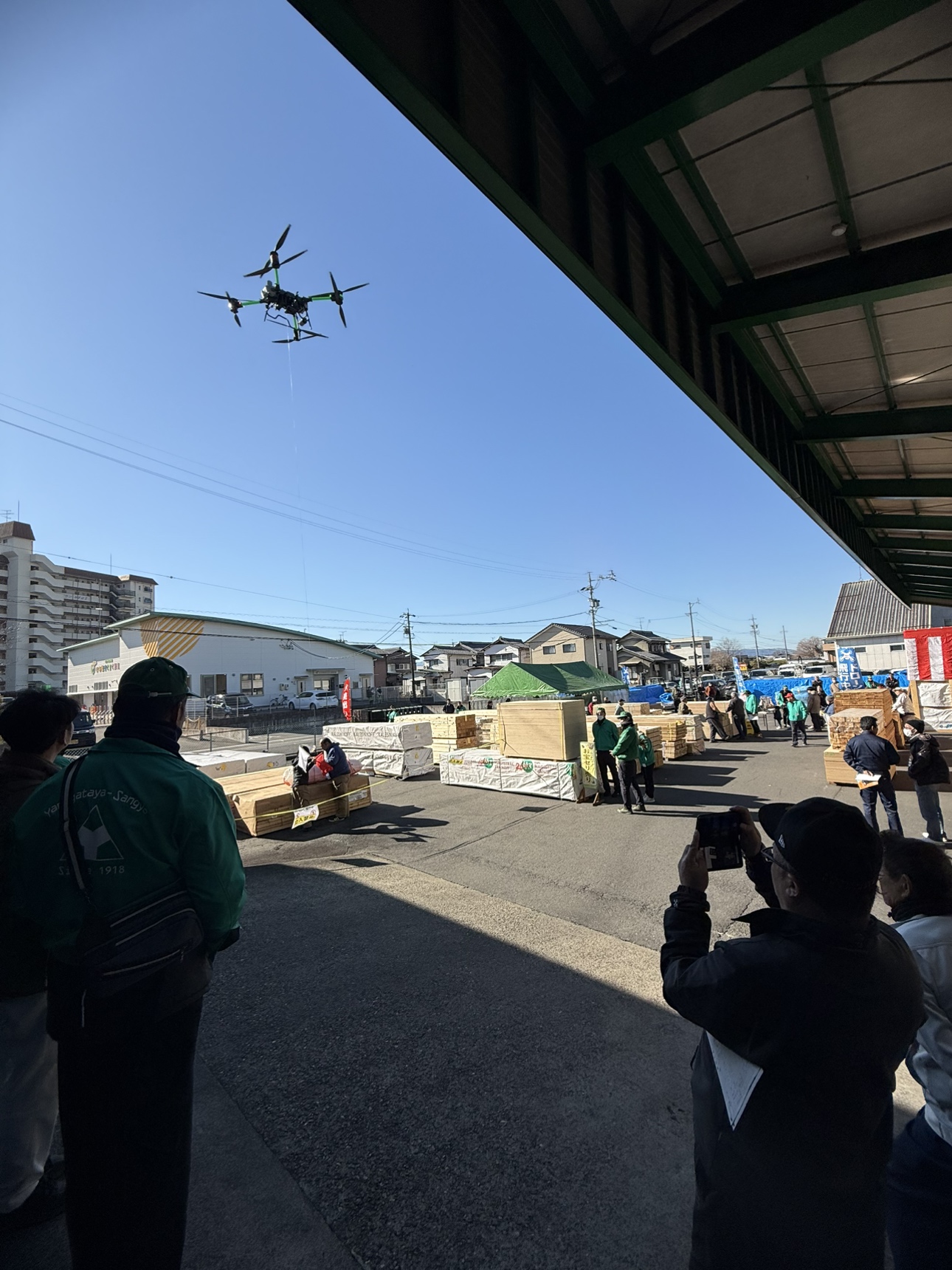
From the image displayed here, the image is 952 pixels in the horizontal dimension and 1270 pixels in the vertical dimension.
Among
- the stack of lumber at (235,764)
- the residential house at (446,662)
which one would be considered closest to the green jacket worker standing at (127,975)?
the stack of lumber at (235,764)

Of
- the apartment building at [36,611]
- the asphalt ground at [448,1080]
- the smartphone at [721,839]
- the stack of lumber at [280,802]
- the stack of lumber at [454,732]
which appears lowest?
the asphalt ground at [448,1080]

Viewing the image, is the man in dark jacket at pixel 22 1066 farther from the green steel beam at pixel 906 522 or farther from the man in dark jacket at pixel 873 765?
the green steel beam at pixel 906 522

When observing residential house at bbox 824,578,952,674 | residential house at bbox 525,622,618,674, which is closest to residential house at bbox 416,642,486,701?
residential house at bbox 525,622,618,674

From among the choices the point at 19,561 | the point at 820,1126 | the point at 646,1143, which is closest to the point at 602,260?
the point at 820,1126

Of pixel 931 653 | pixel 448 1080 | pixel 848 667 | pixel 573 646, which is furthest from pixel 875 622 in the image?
pixel 448 1080

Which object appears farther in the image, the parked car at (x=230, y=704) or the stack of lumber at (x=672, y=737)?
the parked car at (x=230, y=704)

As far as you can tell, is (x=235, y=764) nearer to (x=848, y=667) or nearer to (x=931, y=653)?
(x=931, y=653)

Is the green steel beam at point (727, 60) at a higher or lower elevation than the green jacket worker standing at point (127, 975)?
higher

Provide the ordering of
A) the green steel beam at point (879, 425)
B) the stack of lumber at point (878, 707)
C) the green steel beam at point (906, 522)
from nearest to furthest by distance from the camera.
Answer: the green steel beam at point (879, 425), the stack of lumber at point (878, 707), the green steel beam at point (906, 522)
